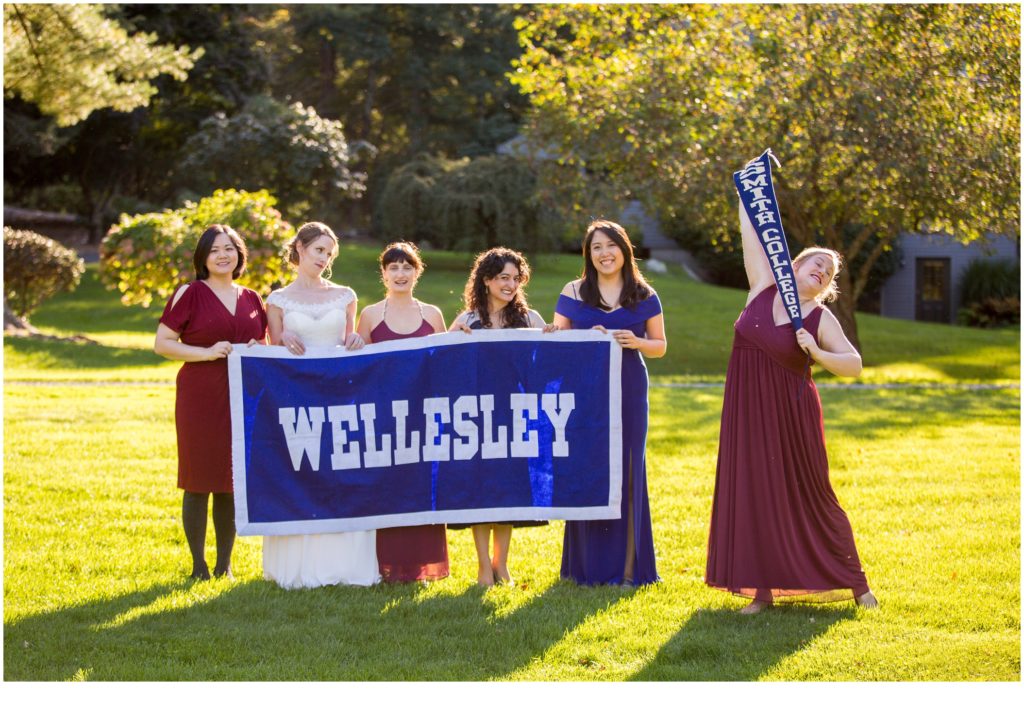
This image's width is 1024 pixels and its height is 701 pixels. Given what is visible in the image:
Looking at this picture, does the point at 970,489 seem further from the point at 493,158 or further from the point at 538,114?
the point at 493,158

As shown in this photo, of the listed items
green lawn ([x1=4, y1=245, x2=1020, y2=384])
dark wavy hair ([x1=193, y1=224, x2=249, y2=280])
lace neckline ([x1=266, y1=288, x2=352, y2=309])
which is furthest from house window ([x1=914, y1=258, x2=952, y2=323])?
dark wavy hair ([x1=193, y1=224, x2=249, y2=280])

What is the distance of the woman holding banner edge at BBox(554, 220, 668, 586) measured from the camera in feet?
20.3

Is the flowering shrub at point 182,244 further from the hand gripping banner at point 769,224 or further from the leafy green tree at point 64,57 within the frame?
the hand gripping banner at point 769,224

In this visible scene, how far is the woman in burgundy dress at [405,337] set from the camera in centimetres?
633

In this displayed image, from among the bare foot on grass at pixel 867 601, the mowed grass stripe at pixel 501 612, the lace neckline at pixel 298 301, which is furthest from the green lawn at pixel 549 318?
the bare foot on grass at pixel 867 601

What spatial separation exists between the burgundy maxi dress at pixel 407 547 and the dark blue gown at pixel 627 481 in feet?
2.57

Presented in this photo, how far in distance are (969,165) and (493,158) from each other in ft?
61.3

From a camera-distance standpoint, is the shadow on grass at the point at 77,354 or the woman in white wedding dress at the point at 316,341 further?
the shadow on grass at the point at 77,354

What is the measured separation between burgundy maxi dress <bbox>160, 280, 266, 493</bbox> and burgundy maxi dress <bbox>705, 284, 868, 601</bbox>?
2680mm

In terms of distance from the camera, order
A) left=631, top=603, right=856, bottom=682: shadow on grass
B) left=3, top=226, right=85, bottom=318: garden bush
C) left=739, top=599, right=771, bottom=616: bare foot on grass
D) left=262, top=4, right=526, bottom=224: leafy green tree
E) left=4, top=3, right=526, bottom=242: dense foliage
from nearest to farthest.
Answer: left=631, top=603, right=856, bottom=682: shadow on grass, left=739, top=599, right=771, bottom=616: bare foot on grass, left=3, top=226, right=85, bottom=318: garden bush, left=4, top=3, right=526, bottom=242: dense foliage, left=262, top=4, right=526, bottom=224: leafy green tree

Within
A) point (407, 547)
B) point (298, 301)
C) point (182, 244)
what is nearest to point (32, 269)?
point (182, 244)

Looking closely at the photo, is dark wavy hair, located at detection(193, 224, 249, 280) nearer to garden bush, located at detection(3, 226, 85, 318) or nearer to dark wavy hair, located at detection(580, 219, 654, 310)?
dark wavy hair, located at detection(580, 219, 654, 310)

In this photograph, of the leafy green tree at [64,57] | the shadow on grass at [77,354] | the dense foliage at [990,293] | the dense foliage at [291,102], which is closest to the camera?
the leafy green tree at [64,57]

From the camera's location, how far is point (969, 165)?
17.3m
